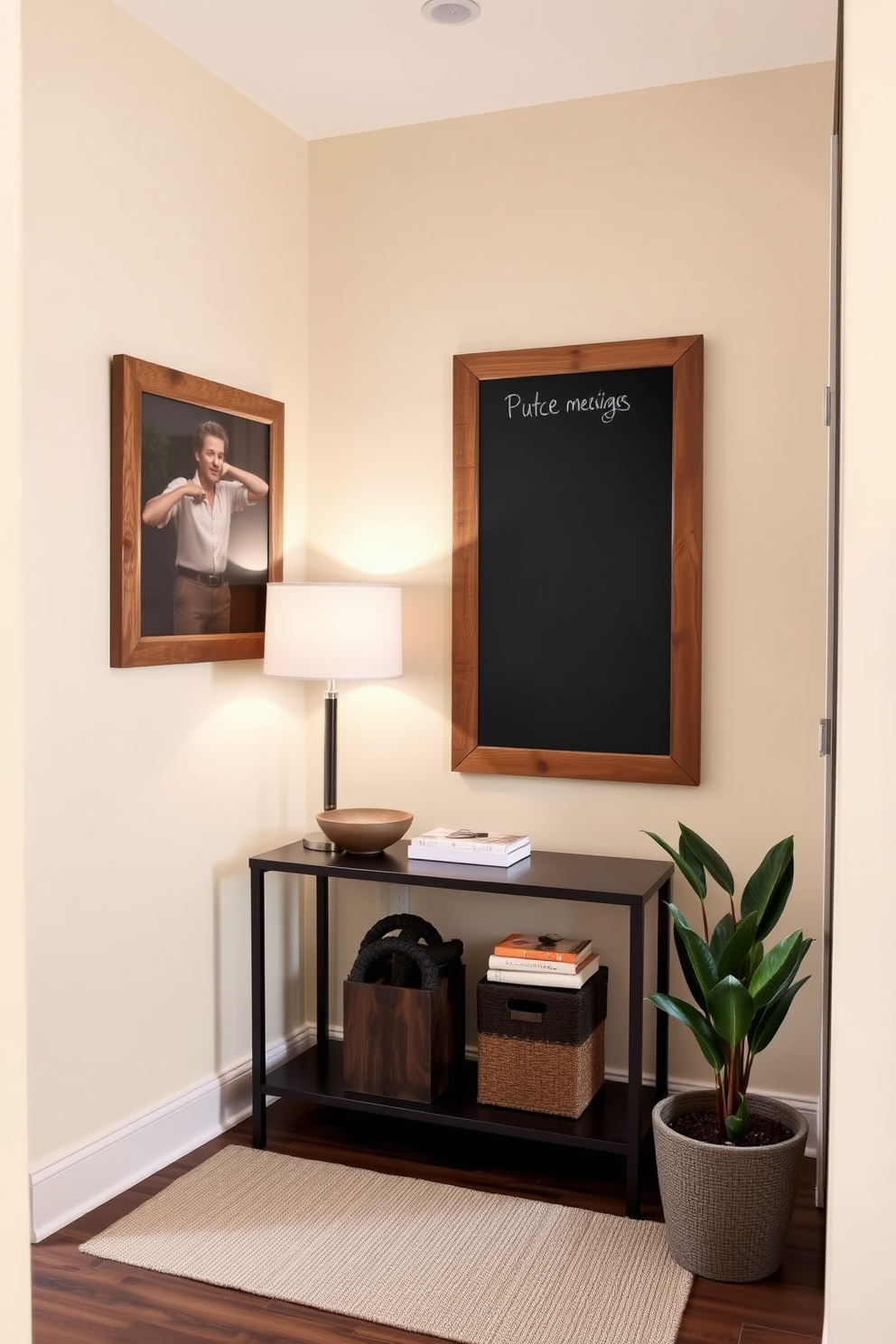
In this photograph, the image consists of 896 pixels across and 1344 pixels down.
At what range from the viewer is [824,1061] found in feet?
8.11

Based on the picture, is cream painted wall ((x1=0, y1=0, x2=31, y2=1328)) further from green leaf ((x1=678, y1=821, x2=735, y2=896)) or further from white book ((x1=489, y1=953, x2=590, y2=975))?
white book ((x1=489, y1=953, x2=590, y2=975))

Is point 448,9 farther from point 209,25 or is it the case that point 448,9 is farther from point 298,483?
point 298,483

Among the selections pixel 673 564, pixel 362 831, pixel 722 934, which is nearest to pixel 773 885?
pixel 722 934

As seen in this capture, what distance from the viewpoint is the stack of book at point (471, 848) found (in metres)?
2.91

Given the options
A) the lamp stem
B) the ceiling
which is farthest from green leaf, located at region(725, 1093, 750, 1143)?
the ceiling

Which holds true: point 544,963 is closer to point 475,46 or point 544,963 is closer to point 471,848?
point 471,848

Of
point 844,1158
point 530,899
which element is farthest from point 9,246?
point 530,899

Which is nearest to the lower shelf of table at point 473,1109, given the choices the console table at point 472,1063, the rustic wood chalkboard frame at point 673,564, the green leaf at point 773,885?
the console table at point 472,1063

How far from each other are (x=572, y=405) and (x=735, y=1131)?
1776 millimetres

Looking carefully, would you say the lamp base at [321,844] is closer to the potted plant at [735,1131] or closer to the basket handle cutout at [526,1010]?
the basket handle cutout at [526,1010]

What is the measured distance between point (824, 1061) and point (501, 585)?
1.41 m

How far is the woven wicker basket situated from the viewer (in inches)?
109

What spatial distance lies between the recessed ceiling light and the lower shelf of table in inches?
96.5

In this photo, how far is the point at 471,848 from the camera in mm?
2930
